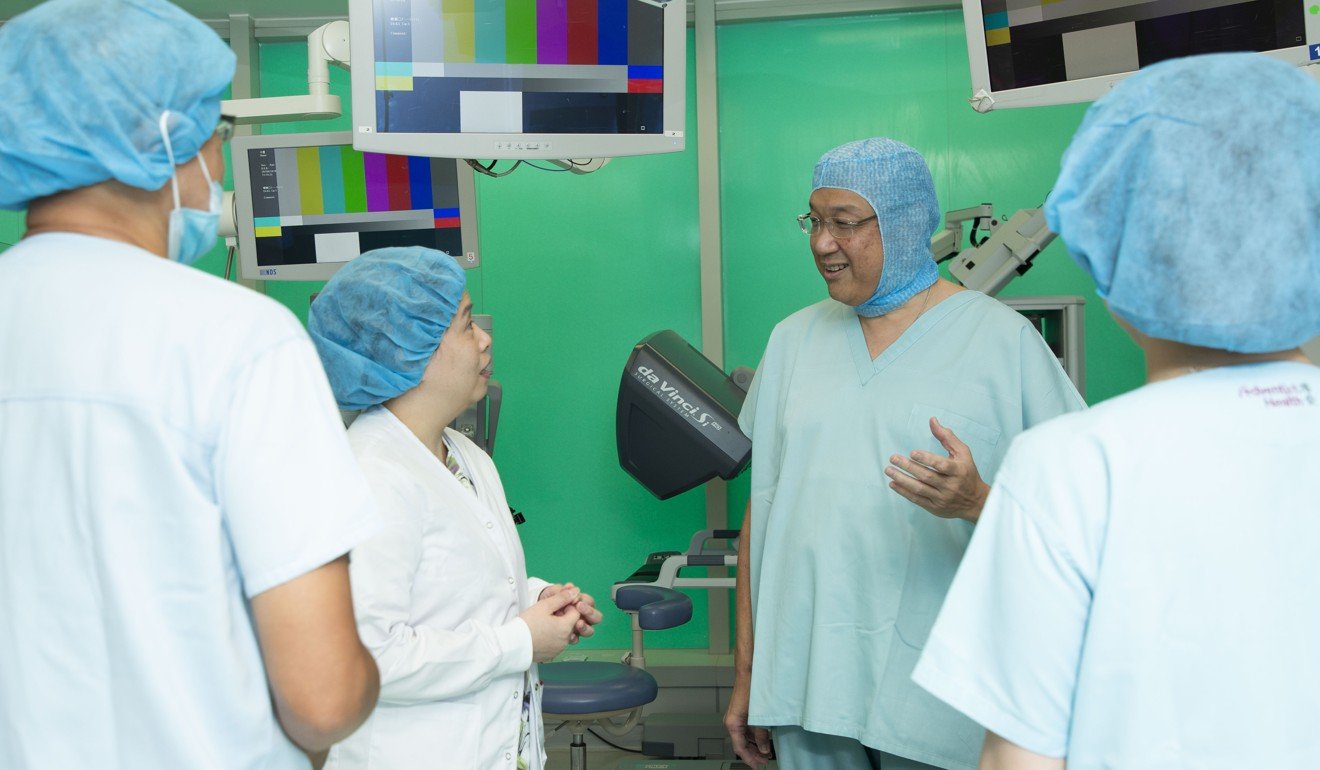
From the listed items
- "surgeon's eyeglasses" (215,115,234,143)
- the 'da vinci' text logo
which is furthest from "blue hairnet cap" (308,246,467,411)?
the 'da vinci' text logo

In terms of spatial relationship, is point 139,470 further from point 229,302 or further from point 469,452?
point 469,452

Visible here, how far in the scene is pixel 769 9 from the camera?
161 inches

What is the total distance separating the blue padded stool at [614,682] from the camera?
268cm

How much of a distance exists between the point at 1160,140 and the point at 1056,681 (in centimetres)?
43

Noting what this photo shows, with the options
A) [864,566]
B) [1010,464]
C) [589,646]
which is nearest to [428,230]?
A: [864,566]

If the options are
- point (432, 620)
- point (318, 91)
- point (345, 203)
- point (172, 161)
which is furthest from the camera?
point (345, 203)

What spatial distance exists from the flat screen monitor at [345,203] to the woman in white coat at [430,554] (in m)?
1.25

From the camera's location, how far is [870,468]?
1812 millimetres

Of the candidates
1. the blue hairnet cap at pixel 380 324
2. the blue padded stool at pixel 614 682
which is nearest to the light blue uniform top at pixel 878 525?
the blue hairnet cap at pixel 380 324

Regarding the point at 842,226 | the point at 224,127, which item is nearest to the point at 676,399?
the point at 842,226

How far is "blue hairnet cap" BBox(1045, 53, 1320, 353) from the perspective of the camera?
0.87 metres

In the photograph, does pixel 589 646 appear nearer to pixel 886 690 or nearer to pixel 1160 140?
pixel 886 690

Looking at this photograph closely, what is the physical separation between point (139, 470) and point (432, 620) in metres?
0.65

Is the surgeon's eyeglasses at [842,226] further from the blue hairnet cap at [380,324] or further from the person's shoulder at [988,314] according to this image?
the blue hairnet cap at [380,324]
